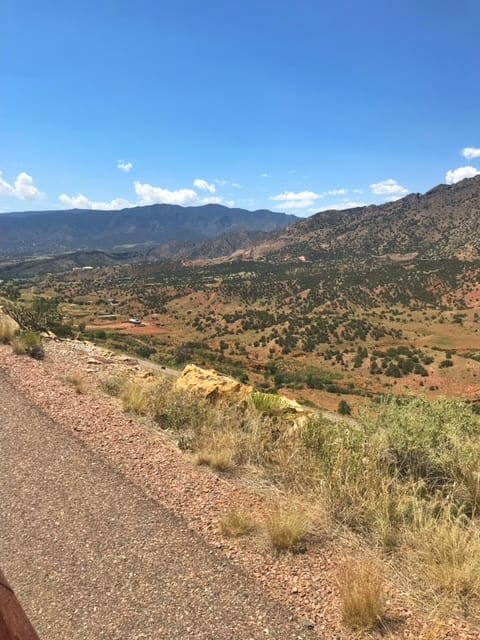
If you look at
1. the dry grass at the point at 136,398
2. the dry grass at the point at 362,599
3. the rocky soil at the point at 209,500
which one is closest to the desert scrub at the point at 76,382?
the rocky soil at the point at 209,500

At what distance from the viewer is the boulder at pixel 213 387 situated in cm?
998

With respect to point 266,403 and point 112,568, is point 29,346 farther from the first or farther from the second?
point 112,568

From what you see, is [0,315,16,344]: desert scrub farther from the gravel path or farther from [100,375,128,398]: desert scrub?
the gravel path

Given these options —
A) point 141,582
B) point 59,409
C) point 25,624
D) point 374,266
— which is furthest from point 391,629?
point 374,266

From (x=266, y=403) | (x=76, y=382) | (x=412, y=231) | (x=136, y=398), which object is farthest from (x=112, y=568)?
(x=412, y=231)

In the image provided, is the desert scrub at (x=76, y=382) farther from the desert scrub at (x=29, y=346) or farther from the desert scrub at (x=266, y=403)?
the desert scrub at (x=266, y=403)

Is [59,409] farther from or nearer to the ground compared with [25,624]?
nearer to the ground

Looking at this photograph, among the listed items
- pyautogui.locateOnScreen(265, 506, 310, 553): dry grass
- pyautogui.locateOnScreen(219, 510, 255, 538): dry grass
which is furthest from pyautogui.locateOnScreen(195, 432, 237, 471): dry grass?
pyautogui.locateOnScreen(265, 506, 310, 553): dry grass

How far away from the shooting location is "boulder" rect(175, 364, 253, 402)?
998cm

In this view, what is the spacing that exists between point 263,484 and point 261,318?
257ft

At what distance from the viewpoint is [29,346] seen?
1168 cm

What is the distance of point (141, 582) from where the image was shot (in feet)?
12.3

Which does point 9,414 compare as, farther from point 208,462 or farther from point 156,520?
point 156,520

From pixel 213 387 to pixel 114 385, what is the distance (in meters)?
2.04
